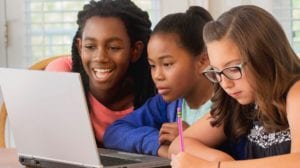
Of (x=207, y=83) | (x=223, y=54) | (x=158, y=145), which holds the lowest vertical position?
(x=158, y=145)

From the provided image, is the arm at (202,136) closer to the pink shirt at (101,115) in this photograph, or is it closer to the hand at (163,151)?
the hand at (163,151)

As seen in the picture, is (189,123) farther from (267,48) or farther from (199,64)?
(267,48)

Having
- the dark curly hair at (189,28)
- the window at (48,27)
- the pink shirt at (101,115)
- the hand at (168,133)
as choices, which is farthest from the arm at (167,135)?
the window at (48,27)

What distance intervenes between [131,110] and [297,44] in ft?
3.24

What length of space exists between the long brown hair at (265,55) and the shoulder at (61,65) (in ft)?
2.57

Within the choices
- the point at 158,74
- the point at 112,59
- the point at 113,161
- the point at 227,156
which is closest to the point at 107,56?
the point at 112,59

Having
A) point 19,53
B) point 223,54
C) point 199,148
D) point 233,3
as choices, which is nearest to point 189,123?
point 199,148

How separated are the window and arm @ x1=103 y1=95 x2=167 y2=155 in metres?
1.09

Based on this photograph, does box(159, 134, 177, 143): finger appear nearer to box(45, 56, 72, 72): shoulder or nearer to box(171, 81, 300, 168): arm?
box(171, 81, 300, 168): arm

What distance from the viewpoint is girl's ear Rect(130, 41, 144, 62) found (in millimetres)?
1916

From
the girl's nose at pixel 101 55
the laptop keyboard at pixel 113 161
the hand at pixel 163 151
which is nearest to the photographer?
the laptop keyboard at pixel 113 161

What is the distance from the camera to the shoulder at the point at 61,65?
6.77 ft

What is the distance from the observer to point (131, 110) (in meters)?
1.93

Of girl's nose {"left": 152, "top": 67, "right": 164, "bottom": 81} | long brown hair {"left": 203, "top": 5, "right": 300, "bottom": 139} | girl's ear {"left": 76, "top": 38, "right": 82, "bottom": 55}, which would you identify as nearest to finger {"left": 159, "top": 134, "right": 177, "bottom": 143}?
girl's nose {"left": 152, "top": 67, "right": 164, "bottom": 81}
